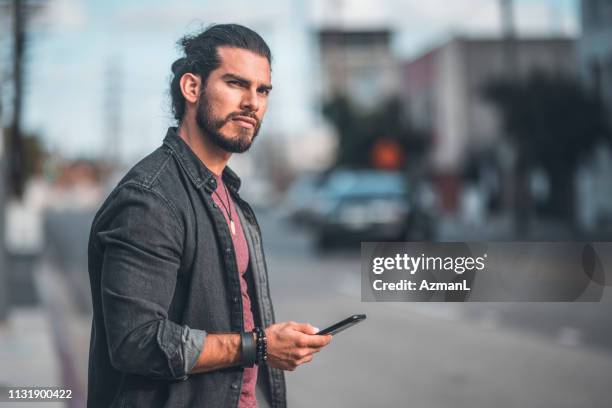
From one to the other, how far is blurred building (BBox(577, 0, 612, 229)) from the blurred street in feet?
46.0

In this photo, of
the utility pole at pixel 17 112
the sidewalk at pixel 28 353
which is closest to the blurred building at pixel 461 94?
the utility pole at pixel 17 112

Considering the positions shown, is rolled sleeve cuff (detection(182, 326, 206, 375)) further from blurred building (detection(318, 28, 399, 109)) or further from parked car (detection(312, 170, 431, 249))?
blurred building (detection(318, 28, 399, 109))

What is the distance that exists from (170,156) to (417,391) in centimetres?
488

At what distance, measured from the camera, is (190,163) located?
7.32 ft

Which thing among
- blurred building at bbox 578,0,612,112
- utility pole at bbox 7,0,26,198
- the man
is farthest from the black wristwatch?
blurred building at bbox 578,0,612,112

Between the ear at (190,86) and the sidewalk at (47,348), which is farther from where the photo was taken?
the sidewalk at (47,348)

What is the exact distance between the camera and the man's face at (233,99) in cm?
225

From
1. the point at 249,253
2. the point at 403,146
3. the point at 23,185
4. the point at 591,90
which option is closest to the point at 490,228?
the point at 591,90

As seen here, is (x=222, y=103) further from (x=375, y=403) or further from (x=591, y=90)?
(x=591, y=90)

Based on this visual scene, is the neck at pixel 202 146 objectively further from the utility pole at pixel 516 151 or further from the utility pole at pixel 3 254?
the utility pole at pixel 516 151

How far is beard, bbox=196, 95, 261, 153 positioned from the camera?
2258 millimetres

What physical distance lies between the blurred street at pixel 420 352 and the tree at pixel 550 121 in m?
10.7

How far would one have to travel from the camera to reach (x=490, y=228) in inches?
1190

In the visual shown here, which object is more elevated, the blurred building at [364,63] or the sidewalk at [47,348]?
the blurred building at [364,63]
